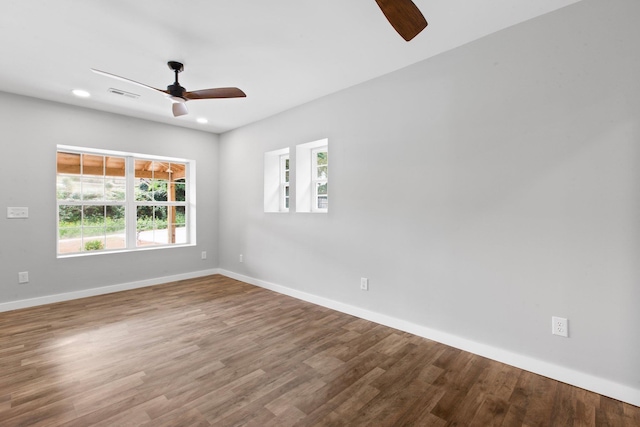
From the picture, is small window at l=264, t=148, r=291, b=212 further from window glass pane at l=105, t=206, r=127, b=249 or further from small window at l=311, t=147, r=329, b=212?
window glass pane at l=105, t=206, r=127, b=249

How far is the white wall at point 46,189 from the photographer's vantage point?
136 inches

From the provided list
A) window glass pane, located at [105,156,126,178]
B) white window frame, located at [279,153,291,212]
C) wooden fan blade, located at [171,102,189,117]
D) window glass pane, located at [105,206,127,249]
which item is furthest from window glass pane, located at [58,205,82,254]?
white window frame, located at [279,153,291,212]

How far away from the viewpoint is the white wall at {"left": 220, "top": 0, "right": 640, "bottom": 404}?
1.85m

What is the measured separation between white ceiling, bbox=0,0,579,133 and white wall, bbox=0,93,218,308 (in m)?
0.39

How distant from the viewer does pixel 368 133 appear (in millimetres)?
3113

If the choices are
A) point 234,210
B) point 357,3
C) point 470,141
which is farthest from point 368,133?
point 234,210

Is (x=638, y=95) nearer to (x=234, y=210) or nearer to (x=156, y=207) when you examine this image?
(x=234, y=210)

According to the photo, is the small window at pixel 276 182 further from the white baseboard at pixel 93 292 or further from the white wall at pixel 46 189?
the white baseboard at pixel 93 292

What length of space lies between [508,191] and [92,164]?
5.16 m

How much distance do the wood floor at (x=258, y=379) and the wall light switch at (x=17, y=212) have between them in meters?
1.19

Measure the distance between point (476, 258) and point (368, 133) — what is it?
1.62m

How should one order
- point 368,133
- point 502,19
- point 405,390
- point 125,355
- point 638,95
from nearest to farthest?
point 638,95 → point 405,390 → point 502,19 → point 125,355 → point 368,133

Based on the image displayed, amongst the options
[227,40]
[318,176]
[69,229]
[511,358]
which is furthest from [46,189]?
[511,358]

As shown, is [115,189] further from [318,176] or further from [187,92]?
[318,176]
